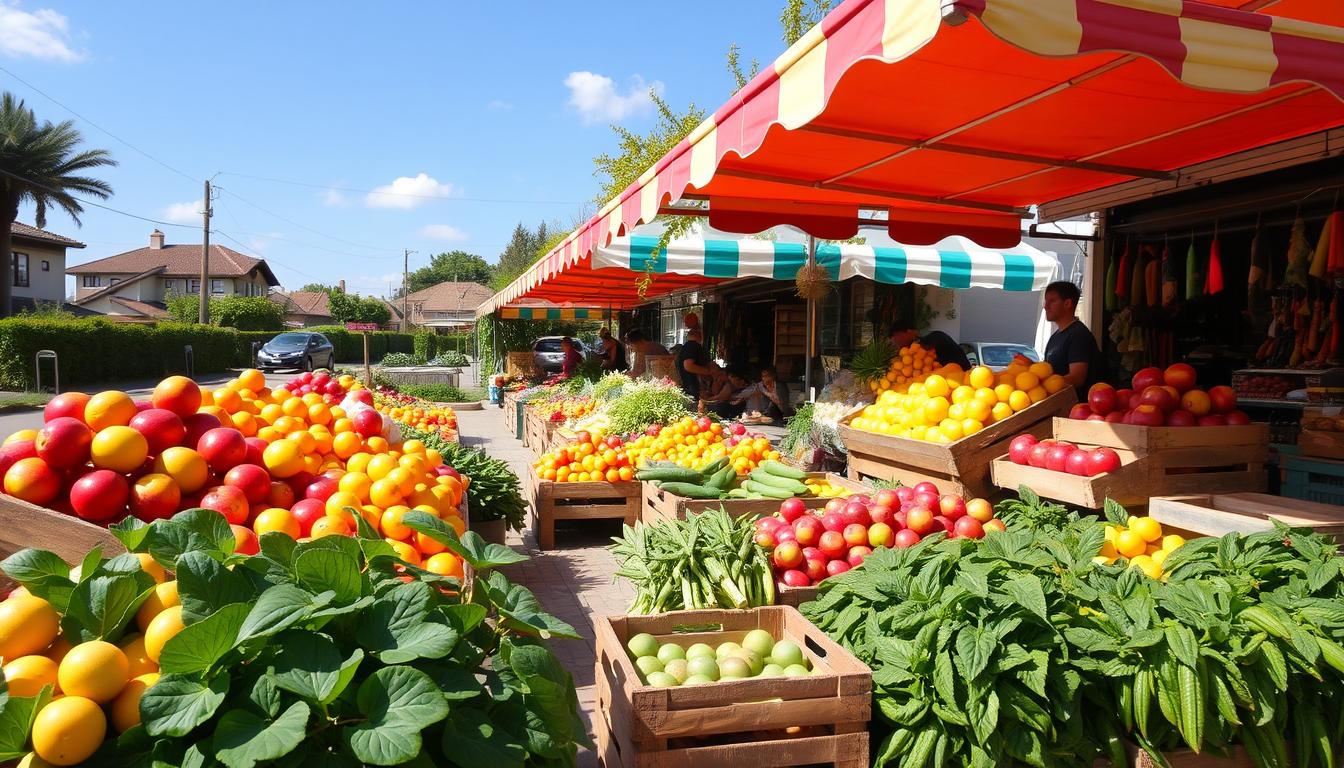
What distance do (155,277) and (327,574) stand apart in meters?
69.7

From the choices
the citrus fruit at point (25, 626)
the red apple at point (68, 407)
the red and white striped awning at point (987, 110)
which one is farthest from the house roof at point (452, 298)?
the citrus fruit at point (25, 626)

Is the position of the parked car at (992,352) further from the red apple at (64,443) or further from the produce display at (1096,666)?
the red apple at (64,443)

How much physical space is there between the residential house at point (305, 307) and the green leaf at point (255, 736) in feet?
257

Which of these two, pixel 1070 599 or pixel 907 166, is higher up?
pixel 907 166

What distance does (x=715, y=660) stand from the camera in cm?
254

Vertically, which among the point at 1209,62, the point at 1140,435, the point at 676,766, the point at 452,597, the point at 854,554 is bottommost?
the point at 676,766

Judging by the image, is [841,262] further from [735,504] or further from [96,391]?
[96,391]

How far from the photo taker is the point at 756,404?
37.9ft

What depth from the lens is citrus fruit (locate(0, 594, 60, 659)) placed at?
156 cm

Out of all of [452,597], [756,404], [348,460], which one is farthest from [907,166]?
[756,404]

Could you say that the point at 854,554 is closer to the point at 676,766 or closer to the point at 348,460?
the point at 676,766

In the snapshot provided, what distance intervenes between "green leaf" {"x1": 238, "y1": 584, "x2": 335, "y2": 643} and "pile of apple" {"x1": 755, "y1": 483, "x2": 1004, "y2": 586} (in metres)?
2.20

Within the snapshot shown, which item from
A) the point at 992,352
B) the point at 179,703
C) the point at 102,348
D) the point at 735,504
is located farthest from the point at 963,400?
the point at 102,348

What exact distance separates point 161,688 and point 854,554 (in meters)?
2.61
